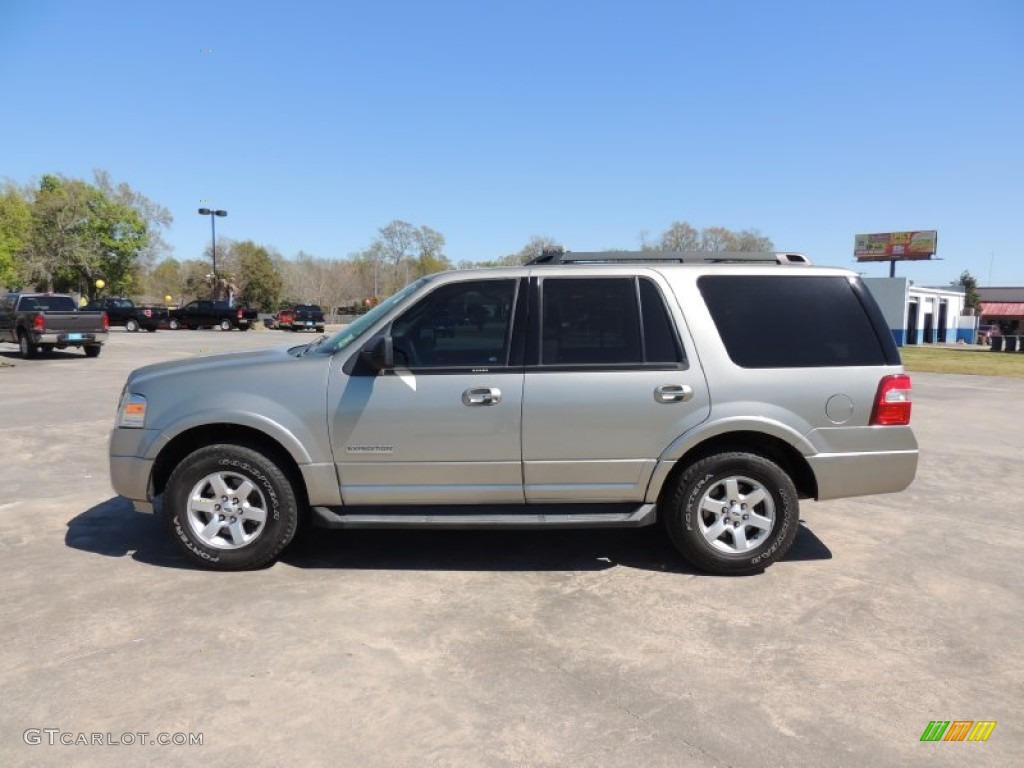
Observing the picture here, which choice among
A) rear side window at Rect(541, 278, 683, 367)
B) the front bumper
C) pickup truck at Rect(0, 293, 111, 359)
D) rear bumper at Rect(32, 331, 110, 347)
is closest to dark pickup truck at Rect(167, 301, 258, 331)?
pickup truck at Rect(0, 293, 111, 359)

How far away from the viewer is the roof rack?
479cm

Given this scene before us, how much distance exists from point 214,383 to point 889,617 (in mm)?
4168

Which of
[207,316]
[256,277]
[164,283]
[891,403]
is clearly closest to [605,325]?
[891,403]

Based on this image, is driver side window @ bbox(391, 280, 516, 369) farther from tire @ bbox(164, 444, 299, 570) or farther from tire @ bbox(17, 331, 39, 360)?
tire @ bbox(17, 331, 39, 360)

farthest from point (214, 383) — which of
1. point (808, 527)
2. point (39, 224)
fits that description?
point (39, 224)

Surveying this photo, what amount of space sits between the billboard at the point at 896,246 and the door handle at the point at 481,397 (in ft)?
237

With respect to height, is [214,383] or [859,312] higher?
[859,312]

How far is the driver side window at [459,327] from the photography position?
4395 millimetres

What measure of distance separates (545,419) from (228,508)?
6.72ft

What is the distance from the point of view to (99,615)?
3811mm

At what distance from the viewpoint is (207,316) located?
4425 cm

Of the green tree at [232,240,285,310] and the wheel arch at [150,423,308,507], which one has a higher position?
the green tree at [232,240,285,310]

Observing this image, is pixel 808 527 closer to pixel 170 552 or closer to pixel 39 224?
pixel 170 552

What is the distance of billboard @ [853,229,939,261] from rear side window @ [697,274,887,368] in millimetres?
70681
